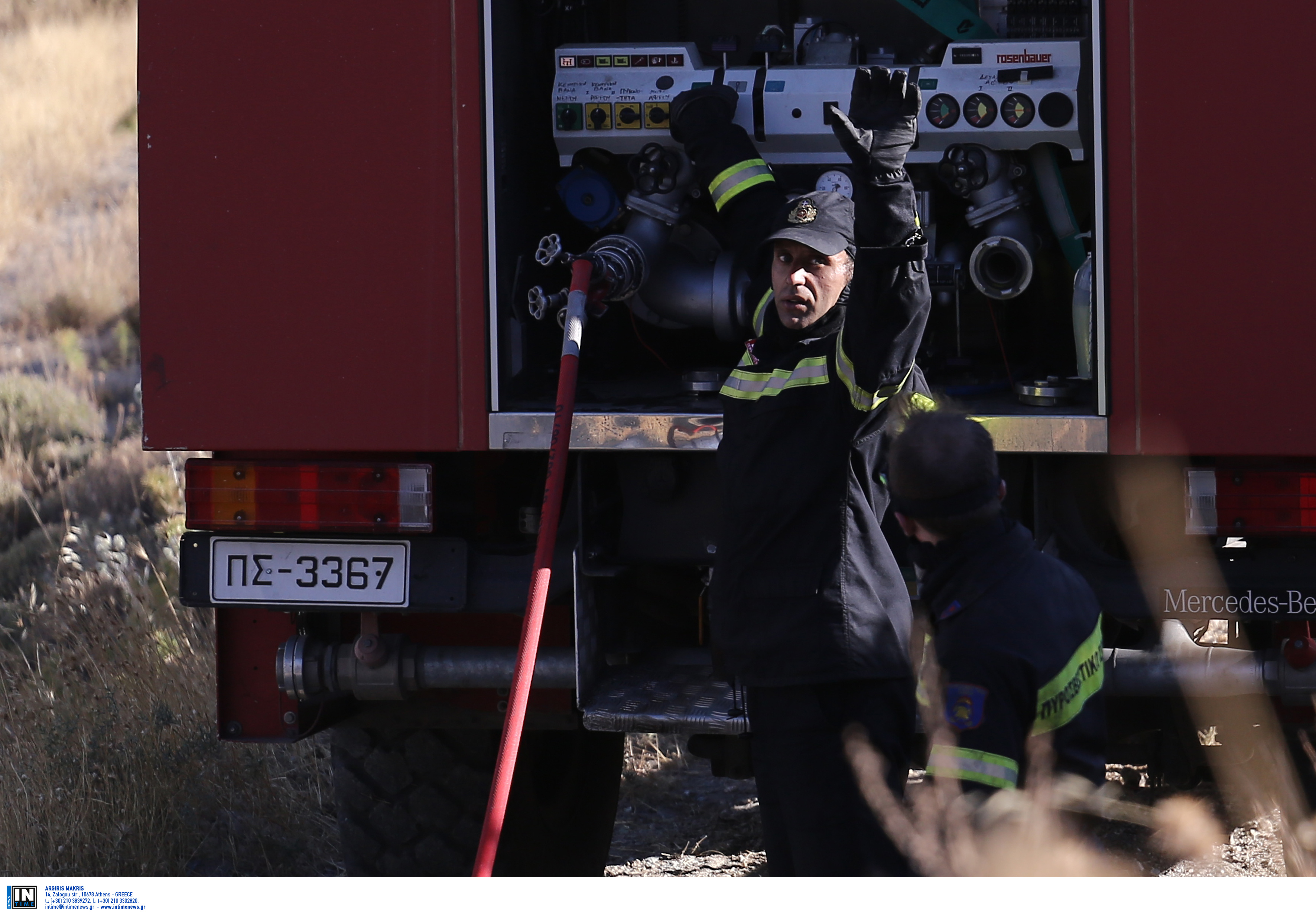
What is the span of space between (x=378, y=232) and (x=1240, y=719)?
213 centimetres

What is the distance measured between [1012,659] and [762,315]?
1.34 m

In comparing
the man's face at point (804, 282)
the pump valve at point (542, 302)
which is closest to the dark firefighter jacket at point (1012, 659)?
the man's face at point (804, 282)

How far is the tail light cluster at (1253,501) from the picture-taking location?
3.04m

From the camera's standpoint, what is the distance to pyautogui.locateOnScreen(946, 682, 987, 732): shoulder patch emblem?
1985mm

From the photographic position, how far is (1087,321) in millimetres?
3383

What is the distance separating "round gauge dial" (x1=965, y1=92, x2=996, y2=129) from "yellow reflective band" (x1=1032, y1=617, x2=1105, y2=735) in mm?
1917

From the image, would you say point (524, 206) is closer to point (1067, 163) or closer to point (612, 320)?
point (612, 320)

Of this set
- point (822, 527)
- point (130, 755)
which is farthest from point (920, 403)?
point (130, 755)

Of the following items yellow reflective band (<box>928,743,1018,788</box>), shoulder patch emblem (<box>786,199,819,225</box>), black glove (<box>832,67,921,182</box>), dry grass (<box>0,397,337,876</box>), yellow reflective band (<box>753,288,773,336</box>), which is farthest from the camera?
dry grass (<box>0,397,337,876</box>)

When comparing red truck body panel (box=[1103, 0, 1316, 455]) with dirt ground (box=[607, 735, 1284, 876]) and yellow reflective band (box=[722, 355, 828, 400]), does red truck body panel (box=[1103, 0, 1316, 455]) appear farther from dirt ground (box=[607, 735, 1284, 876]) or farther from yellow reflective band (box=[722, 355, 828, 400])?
dirt ground (box=[607, 735, 1284, 876])

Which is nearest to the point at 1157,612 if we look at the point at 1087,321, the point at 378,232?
the point at 1087,321

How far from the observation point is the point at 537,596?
293cm

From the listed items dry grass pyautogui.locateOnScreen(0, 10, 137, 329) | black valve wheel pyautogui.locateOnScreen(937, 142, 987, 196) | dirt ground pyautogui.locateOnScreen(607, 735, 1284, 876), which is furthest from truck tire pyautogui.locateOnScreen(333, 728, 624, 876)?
dry grass pyautogui.locateOnScreen(0, 10, 137, 329)

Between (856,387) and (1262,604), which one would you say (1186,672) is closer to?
(1262,604)
